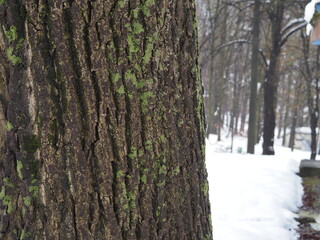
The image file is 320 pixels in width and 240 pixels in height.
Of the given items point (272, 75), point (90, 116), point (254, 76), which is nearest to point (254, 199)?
point (90, 116)

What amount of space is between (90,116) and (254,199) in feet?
11.2

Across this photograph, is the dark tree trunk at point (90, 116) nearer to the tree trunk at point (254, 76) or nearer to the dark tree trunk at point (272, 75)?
the dark tree trunk at point (272, 75)

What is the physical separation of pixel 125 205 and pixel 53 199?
0.21 metres

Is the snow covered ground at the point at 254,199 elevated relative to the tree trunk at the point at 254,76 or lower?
lower

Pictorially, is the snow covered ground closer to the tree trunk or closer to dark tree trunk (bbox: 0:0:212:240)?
dark tree trunk (bbox: 0:0:212:240)

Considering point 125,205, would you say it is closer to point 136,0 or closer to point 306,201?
point 136,0

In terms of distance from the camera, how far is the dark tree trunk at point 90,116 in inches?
37.7

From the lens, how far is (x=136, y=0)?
1022 mm

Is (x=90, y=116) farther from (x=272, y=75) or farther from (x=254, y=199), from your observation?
(x=272, y=75)

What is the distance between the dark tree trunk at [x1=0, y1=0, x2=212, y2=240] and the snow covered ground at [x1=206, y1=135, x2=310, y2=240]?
1.99 meters

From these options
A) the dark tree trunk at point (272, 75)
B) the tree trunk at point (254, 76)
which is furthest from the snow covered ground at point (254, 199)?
the tree trunk at point (254, 76)

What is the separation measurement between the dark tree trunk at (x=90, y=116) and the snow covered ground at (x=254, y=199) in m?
1.99

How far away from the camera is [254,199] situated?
4031 millimetres

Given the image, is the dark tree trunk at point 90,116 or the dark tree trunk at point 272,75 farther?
the dark tree trunk at point 272,75
